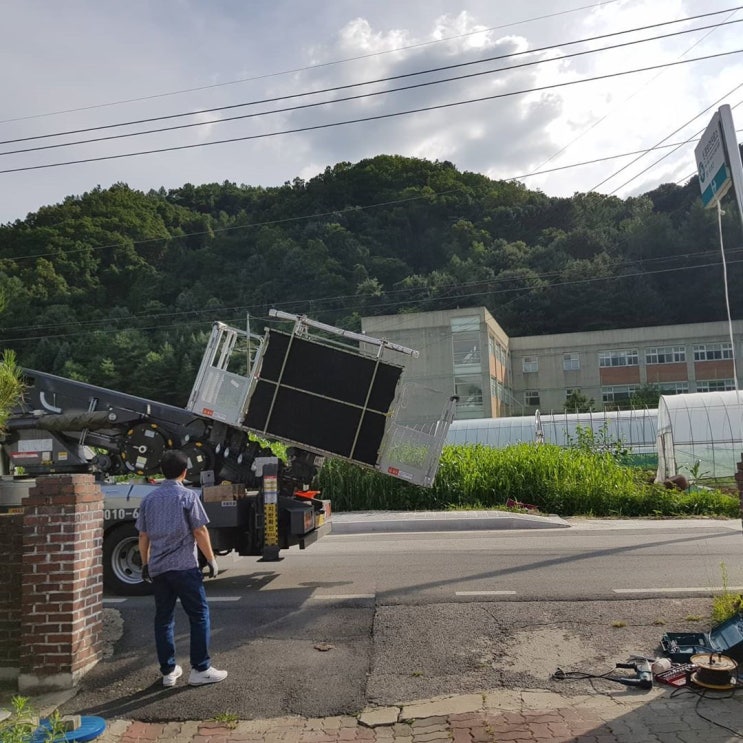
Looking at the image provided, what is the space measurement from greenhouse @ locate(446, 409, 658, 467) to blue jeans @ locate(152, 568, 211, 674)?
2096cm

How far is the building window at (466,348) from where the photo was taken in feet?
206

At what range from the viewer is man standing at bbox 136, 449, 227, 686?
5539mm

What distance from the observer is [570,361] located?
75188 mm

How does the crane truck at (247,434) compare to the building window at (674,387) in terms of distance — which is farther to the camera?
the building window at (674,387)

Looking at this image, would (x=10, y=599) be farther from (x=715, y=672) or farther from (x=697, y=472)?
(x=697, y=472)

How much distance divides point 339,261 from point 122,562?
231 feet

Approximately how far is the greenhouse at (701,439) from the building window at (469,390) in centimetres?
4098

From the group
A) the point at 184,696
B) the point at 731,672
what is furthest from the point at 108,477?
the point at 731,672

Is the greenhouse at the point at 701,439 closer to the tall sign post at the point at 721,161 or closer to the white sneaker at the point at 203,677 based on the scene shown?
the tall sign post at the point at 721,161

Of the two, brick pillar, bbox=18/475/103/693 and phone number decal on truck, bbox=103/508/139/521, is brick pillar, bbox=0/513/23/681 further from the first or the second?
phone number decal on truck, bbox=103/508/139/521

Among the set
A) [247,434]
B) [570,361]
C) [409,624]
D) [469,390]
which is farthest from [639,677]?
[570,361]

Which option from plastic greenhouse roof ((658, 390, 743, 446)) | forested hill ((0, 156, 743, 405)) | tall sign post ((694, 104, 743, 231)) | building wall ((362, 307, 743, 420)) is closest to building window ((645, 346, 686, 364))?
building wall ((362, 307, 743, 420))

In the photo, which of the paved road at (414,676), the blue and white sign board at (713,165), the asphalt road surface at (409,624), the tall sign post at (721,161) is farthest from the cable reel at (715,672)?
the blue and white sign board at (713,165)

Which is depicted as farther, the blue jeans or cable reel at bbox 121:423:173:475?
cable reel at bbox 121:423:173:475
